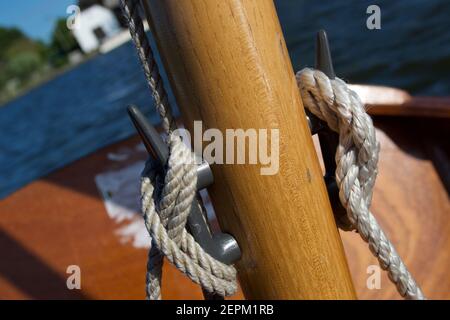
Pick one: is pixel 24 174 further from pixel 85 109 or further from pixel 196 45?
pixel 196 45

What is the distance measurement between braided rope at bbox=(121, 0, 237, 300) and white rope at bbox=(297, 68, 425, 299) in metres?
0.16

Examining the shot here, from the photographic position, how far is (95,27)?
24.8 meters

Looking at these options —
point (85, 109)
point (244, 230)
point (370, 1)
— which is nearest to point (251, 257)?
point (244, 230)

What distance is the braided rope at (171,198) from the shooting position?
0.53 metres

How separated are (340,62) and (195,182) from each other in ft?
11.9

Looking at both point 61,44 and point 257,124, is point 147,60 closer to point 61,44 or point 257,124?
point 257,124

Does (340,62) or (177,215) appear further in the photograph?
(340,62)

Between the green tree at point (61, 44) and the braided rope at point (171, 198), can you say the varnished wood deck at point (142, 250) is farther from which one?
the green tree at point (61, 44)

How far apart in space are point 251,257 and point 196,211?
0.09 metres

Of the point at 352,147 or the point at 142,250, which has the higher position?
Result: the point at 352,147
